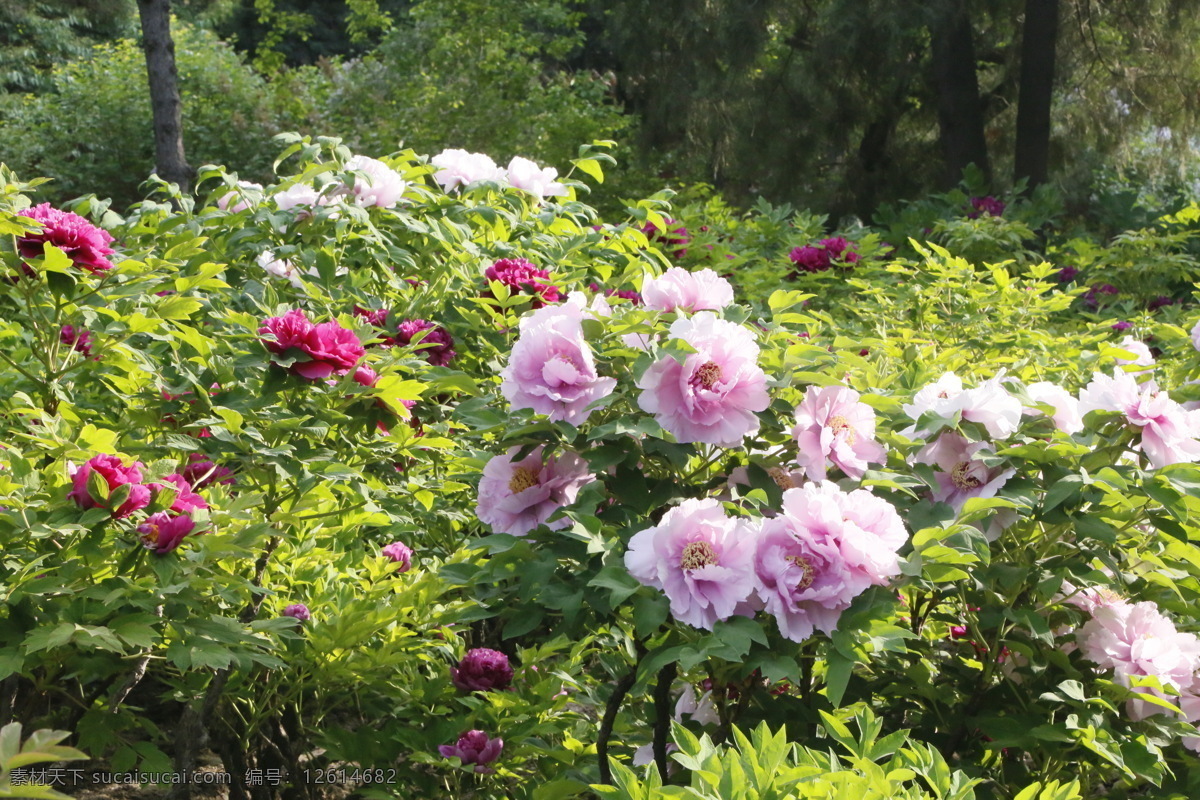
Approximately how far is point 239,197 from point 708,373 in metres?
2.15

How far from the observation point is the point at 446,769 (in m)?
2.35

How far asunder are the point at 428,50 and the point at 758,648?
1420cm

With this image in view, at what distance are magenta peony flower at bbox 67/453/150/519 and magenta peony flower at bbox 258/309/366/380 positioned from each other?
13.4 inches

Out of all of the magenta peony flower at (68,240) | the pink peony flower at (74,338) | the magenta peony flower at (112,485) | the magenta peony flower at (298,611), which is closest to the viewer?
the magenta peony flower at (112,485)

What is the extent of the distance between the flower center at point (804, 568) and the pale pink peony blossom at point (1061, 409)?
0.58 metres

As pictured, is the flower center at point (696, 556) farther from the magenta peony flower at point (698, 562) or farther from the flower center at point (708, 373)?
the flower center at point (708, 373)

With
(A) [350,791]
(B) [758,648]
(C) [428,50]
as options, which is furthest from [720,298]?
(C) [428,50]

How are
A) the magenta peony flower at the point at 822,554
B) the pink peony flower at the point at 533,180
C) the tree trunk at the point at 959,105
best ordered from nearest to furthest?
the magenta peony flower at the point at 822,554, the pink peony flower at the point at 533,180, the tree trunk at the point at 959,105

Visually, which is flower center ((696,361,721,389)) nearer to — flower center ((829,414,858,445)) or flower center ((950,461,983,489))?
flower center ((829,414,858,445))

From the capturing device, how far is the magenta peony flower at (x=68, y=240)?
2074mm

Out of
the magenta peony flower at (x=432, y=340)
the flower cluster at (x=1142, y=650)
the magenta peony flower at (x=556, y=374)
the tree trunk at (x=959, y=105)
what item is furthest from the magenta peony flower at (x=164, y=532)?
the tree trunk at (x=959, y=105)

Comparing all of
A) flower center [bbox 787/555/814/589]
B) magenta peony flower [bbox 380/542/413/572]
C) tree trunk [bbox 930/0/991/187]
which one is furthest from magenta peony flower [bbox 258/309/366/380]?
tree trunk [bbox 930/0/991/187]

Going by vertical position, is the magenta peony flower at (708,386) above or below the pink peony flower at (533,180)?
above

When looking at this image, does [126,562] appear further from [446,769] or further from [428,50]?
[428,50]
